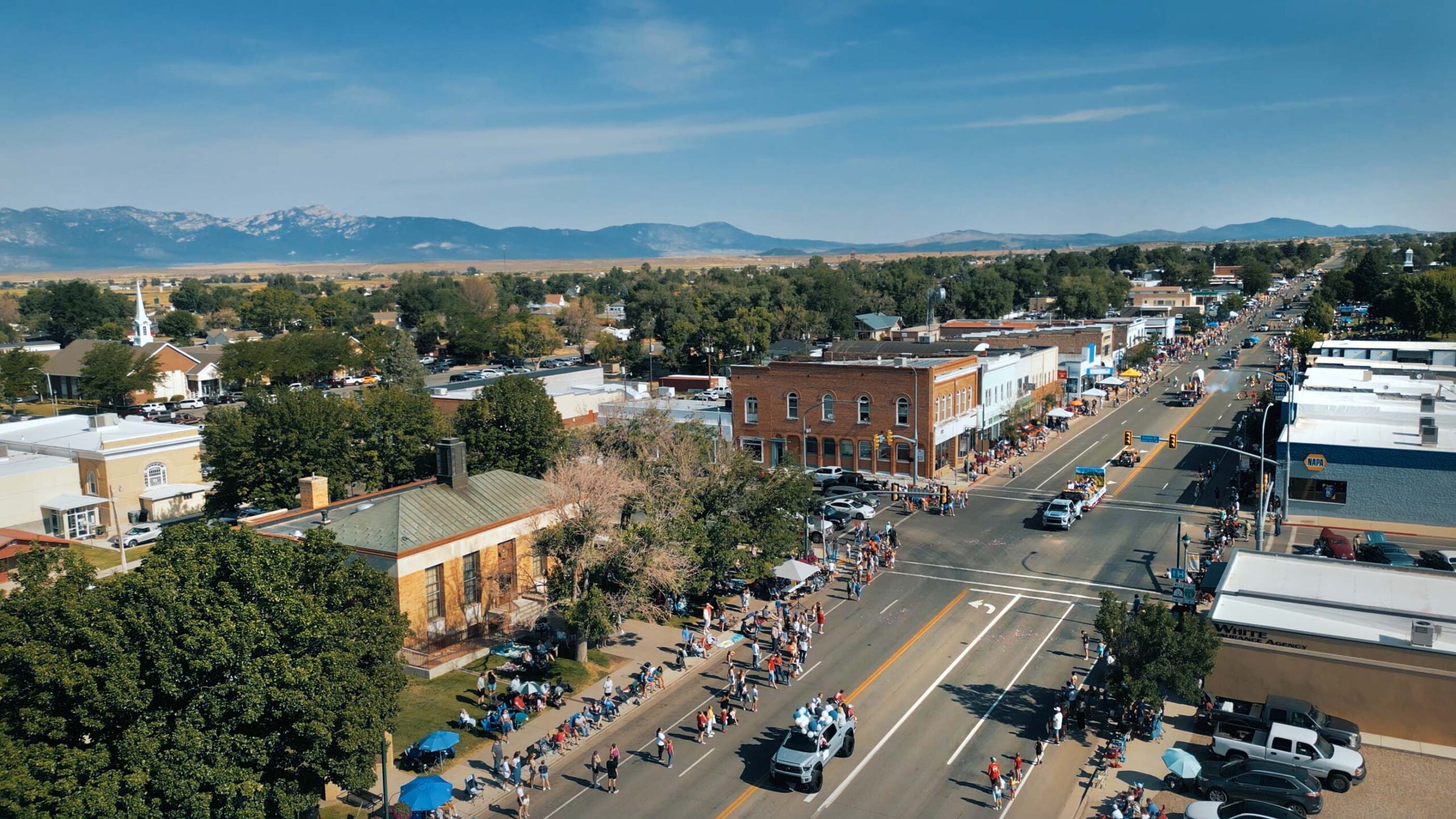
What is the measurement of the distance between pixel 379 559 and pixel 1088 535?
3560cm

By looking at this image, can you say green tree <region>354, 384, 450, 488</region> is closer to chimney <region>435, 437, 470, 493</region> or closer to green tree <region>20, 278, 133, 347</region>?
chimney <region>435, 437, 470, 493</region>

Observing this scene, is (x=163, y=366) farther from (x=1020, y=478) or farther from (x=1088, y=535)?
(x=1088, y=535)

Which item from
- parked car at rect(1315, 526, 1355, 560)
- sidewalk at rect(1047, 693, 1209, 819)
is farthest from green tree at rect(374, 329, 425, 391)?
sidewalk at rect(1047, 693, 1209, 819)

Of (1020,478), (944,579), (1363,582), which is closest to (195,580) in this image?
(944,579)

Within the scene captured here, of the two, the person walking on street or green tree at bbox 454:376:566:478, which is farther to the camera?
green tree at bbox 454:376:566:478

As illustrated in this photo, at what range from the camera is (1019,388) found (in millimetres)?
81125

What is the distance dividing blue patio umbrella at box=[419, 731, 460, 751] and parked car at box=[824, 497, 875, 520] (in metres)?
29.6

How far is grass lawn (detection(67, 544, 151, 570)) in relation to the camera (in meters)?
52.3

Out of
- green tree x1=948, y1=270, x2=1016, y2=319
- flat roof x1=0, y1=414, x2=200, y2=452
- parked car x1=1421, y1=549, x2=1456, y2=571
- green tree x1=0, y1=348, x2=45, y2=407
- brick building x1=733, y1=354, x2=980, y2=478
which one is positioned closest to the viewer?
parked car x1=1421, y1=549, x2=1456, y2=571

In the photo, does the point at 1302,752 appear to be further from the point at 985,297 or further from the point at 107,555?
the point at 985,297

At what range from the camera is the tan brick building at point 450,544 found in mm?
35469

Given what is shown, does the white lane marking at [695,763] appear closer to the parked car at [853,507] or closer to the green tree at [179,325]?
the parked car at [853,507]

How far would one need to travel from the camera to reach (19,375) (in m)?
106

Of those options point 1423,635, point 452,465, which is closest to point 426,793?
point 452,465
